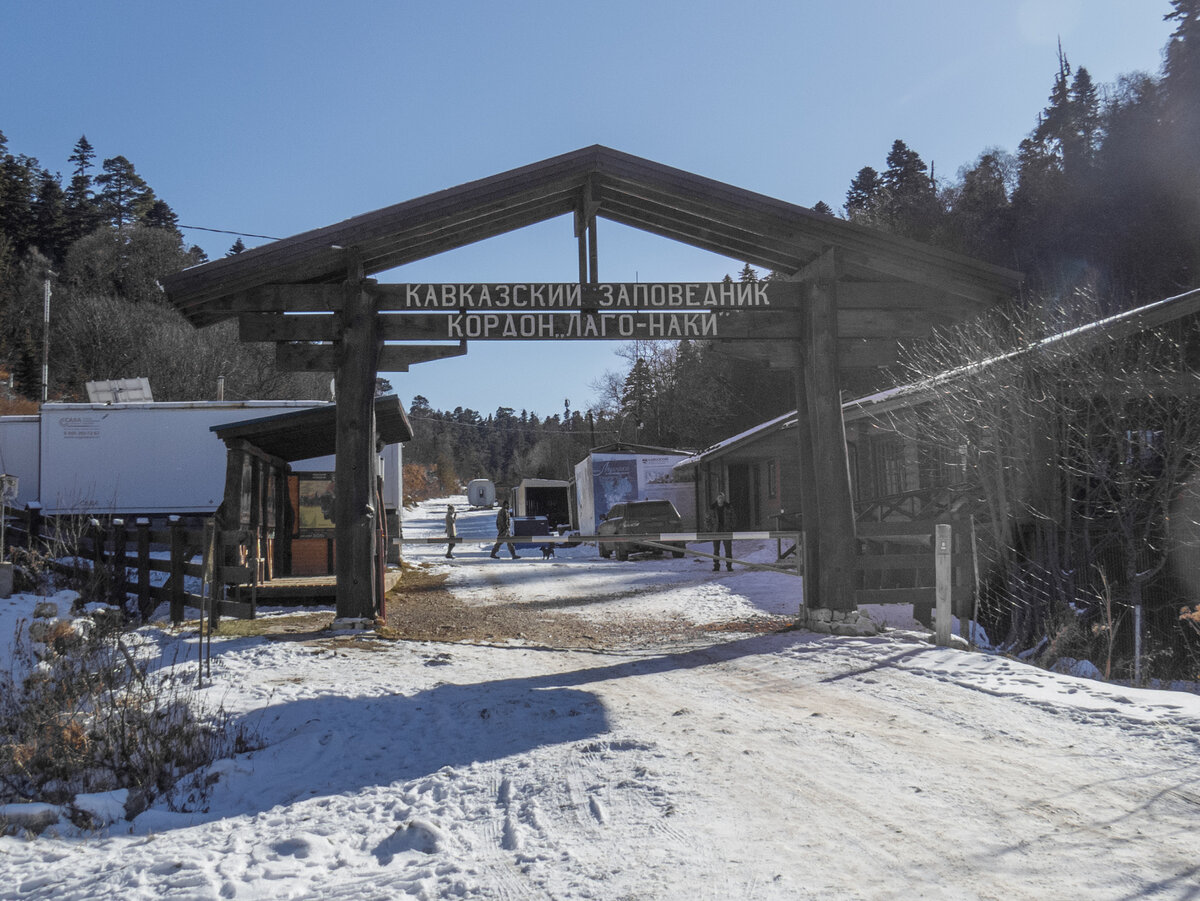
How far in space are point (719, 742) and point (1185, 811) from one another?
2.36 meters

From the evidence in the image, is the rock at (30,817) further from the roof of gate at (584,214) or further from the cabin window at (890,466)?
the cabin window at (890,466)

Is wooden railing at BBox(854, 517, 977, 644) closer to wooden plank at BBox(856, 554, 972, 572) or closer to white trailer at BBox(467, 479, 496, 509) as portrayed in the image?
wooden plank at BBox(856, 554, 972, 572)

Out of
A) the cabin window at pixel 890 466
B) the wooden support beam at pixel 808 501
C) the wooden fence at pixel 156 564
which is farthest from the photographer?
the cabin window at pixel 890 466

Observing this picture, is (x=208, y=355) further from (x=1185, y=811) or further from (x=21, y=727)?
(x=1185, y=811)

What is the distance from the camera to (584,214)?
1023cm

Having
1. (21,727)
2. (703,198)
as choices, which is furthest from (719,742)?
(703,198)

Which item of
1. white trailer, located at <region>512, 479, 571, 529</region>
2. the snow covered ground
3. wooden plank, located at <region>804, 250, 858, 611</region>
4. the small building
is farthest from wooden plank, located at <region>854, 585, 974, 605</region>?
white trailer, located at <region>512, 479, 571, 529</region>

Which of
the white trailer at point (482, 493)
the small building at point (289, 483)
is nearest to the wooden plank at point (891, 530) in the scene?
the small building at point (289, 483)

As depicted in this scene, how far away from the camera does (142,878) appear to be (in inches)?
148

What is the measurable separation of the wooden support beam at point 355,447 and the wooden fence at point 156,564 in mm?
1526

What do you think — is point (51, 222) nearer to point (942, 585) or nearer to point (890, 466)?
point (890, 466)

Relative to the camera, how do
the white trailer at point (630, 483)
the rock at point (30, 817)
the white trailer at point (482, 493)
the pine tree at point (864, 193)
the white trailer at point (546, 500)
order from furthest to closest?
the white trailer at point (482, 493)
the pine tree at point (864, 193)
the white trailer at point (546, 500)
the white trailer at point (630, 483)
the rock at point (30, 817)

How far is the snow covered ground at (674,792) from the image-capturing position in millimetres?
3570

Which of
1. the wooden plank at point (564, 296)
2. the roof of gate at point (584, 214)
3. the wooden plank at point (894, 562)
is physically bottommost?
the wooden plank at point (894, 562)
